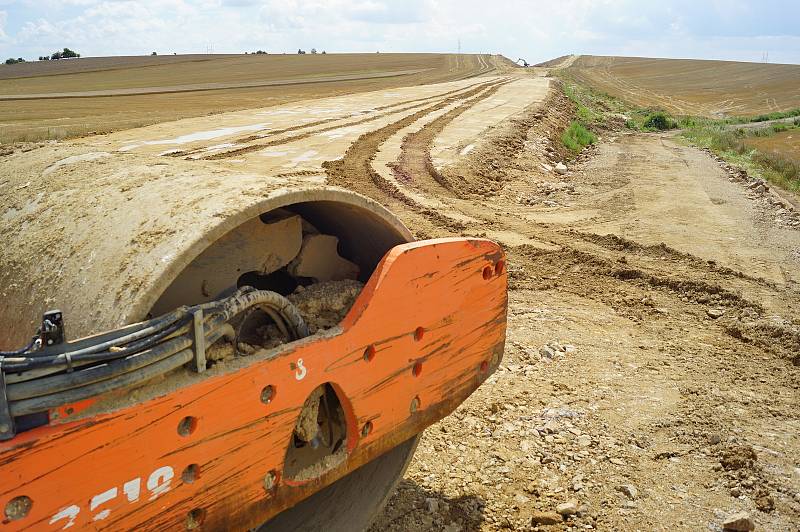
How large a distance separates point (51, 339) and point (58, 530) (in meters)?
0.45

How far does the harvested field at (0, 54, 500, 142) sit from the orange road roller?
15.3 metres

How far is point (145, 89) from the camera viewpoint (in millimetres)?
37062

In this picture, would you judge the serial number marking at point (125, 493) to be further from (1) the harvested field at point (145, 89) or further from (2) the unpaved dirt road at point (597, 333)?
(1) the harvested field at point (145, 89)

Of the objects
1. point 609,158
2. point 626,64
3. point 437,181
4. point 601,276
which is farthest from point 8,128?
point 626,64

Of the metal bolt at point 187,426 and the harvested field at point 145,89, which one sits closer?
the metal bolt at point 187,426

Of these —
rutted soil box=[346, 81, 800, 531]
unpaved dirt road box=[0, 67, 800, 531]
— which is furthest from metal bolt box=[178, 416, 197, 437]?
rutted soil box=[346, 81, 800, 531]

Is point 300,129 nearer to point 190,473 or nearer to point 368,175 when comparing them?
point 368,175

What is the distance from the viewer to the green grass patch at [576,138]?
1641cm

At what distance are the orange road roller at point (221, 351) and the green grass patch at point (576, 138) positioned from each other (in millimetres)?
13962

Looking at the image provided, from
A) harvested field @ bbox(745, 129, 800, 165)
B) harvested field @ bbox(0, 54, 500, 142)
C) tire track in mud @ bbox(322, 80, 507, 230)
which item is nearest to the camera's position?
tire track in mud @ bbox(322, 80, 507, 230)

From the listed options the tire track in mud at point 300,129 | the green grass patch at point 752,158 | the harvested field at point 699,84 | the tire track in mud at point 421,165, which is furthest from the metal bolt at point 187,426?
the harvested field at point 699,84

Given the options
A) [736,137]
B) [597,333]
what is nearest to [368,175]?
[597,333]

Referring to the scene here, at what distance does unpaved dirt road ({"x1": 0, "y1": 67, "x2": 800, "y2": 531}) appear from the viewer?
3318 mm

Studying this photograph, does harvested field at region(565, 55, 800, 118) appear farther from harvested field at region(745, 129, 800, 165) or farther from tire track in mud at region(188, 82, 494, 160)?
tire track in mud at region(188, 82, 494, 160)
